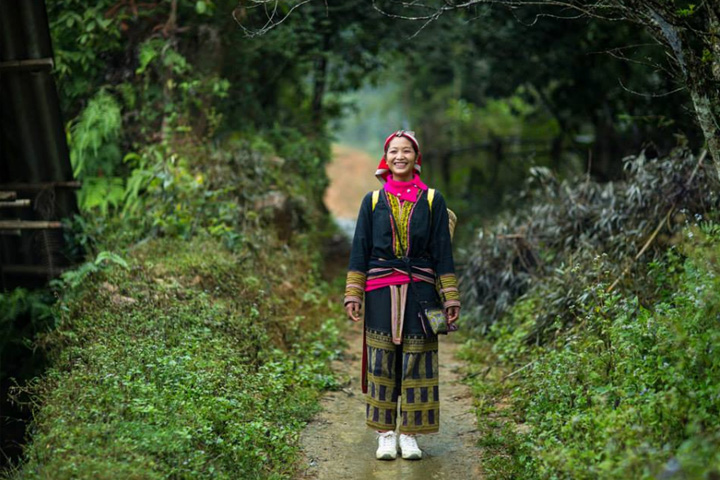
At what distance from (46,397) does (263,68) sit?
7682 mm

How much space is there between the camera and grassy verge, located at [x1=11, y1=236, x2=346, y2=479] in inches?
168

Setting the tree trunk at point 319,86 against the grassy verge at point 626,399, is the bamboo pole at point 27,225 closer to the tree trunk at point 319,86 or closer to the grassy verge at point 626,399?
the grassy verge at point 626,399

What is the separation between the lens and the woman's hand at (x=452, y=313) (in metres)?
5.10

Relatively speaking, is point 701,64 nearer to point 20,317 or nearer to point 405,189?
point 405,189

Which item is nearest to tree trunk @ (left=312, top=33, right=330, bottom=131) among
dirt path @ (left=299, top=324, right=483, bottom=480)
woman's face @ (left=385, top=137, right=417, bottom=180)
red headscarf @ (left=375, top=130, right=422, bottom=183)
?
dirt path @ (left=299, top=324, right=483, bottom=480)

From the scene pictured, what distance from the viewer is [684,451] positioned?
128 inches

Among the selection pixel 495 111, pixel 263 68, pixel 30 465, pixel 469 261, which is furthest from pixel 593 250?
pixel 495 111

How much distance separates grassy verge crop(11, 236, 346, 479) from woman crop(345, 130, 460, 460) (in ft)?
2.55

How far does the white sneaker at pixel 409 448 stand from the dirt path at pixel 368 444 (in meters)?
0.04

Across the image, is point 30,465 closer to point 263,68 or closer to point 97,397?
point 97,397

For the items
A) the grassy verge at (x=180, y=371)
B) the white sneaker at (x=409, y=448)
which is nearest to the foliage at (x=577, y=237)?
the white sneaker at (x=409, y=448)

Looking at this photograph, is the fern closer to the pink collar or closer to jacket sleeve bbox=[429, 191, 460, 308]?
the pink collar

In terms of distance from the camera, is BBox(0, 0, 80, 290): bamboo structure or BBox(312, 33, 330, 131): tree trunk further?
BBox(312, 33, 330, 131): tree trunk

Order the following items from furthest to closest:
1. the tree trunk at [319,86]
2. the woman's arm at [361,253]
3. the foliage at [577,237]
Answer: the tree trunk at [319,86]
the foliage at [577,237]
the woman's arm at [361,253]
